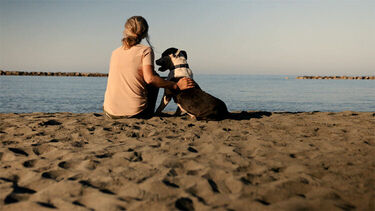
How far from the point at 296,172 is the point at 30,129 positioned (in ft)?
14.2

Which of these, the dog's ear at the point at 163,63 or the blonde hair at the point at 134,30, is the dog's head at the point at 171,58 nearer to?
the dog's ear at the point at 163,63

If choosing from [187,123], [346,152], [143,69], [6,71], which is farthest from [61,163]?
[6,71]

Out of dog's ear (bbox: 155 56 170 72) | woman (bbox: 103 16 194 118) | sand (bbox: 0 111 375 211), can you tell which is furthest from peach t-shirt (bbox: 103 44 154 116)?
sand (bbox: 0 111 375 211)

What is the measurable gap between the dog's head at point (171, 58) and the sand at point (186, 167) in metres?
1.22

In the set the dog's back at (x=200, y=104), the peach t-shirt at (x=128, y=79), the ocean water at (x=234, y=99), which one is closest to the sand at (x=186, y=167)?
the dog's back at (x=200, y=104)

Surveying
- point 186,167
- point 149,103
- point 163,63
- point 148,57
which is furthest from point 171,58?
point 186,167

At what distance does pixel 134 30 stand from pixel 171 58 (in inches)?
32.8

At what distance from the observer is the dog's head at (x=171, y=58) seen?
5.45 meters

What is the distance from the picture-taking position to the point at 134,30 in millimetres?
5215

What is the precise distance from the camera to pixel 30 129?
5.00 meters

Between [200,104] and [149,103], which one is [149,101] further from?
[200,104]

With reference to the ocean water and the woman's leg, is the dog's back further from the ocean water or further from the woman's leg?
the ocean water

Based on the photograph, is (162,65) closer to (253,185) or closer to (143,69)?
(143,69)

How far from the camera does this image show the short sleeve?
201 inches
